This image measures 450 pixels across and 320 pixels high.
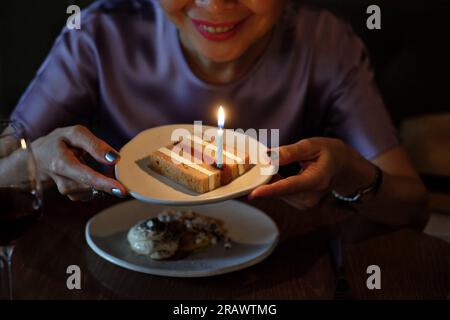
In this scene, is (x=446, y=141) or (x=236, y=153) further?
(x=446, y=141)

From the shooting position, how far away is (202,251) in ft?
3.80

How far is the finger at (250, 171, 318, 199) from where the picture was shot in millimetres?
987

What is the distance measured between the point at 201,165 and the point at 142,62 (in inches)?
25.9

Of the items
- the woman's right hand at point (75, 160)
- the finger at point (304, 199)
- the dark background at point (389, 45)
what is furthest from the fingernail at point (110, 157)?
the dark background at point (389, 45)

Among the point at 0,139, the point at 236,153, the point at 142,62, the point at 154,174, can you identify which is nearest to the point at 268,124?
the point at 142,62

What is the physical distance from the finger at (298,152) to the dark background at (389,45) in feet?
4.20

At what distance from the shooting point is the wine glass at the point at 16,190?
887 mm

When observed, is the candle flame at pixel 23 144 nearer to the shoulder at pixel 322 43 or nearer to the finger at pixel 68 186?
the finger at pixel 68 186

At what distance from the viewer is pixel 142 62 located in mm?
1631

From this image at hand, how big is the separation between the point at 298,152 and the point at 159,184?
0.92 ft

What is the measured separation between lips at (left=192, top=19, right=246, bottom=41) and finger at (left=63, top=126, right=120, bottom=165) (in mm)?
445

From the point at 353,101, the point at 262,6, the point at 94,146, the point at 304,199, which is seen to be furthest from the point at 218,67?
the point at 94,146

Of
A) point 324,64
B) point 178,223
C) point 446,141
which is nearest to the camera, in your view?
point 178,223
